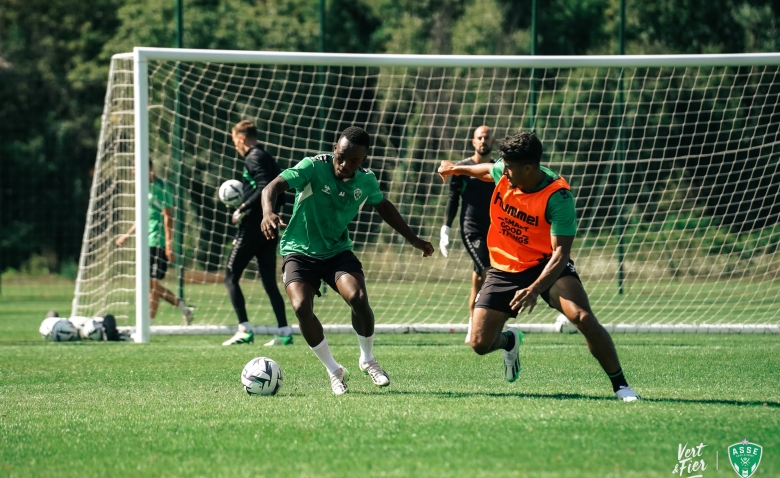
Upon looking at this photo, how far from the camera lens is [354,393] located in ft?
23.4

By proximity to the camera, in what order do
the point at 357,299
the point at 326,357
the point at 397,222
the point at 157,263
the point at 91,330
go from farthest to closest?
the point at 157,263, the point at 91,330, the point at 397,222, the point at 326,357, the point at 357,299

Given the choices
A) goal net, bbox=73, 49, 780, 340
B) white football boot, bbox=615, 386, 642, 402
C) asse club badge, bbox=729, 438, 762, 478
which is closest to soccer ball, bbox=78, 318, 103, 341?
goal net, bbox=73, 49, 780, 340

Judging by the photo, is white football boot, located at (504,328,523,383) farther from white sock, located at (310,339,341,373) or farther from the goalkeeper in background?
the goalkeeper in background

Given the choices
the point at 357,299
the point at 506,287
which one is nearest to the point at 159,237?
the point at 357,299

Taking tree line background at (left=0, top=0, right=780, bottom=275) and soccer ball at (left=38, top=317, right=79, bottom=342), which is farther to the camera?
tree line background at (left=0, top=0, right=780, bottom=275)

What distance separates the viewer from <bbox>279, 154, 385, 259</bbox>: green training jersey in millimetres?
7297

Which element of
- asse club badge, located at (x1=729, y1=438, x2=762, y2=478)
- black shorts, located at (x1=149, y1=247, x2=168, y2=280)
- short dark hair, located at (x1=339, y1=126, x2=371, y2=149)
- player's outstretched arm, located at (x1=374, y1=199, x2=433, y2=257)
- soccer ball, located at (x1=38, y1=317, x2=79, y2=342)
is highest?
short dark hair, located at (x1=339, y1=126, x2=371, y2=149)

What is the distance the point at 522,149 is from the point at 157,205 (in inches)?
273

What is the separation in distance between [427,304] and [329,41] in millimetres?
21537

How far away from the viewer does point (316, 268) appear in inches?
291

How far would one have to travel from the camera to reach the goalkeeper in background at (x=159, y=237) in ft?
40.1

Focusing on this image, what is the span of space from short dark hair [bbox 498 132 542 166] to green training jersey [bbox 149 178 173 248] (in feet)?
22.0

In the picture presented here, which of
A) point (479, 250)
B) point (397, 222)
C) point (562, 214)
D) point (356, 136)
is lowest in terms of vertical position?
point (479, 250)

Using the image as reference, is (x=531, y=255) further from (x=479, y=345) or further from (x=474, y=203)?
(x=474, y=203)
